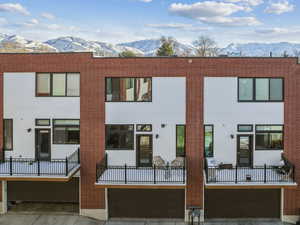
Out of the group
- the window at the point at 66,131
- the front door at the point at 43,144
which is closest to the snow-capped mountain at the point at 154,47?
the window at the point at 66,131

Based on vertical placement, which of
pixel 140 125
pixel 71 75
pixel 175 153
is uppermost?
pixel 71 75

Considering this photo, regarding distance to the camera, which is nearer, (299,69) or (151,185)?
(151,185)

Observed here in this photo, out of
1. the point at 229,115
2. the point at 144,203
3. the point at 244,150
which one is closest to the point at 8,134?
the point at 144,203

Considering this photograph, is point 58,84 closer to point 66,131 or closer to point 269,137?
point 66,131

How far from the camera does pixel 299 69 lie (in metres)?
13.2

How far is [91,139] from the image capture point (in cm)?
1369

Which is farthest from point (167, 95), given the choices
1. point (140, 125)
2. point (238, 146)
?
point (238, 146)

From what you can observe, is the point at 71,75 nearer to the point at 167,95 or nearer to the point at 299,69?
the point at 167,95

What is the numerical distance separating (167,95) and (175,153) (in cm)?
273

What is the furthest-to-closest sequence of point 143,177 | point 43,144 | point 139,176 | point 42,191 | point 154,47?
point 154,47 < point 42,191 < point 43,144 < point 139,176 < point 143,177

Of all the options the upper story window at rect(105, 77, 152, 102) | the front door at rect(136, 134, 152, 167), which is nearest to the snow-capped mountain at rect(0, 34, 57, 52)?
the upper story window at rect(105, 77, 152, 102)

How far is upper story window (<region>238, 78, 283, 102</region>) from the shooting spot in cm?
1338

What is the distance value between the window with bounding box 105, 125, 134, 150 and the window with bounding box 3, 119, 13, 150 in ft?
15.0

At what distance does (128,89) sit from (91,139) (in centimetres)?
292
